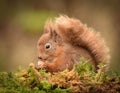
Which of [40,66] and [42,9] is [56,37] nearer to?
[40,66]

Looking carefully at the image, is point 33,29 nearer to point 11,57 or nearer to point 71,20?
point 11,57

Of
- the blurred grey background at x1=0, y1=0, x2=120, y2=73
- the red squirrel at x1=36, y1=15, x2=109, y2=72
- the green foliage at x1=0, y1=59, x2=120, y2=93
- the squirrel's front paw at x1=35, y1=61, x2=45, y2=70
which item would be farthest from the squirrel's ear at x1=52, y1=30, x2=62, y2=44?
the blurred grey background at x1=0, y1=0, x2=120, y2=73

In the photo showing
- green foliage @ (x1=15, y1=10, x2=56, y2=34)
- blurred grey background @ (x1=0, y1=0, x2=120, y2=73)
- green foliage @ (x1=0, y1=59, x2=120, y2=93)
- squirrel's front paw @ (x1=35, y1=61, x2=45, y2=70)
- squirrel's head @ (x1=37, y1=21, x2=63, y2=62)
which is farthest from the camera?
blurred grey background @ (x1=0, y1=0, x2=120, y2=73)

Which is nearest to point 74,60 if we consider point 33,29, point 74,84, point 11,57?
point 74,84

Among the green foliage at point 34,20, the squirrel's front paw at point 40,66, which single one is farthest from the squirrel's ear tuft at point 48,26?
the green foliage at point 34,20

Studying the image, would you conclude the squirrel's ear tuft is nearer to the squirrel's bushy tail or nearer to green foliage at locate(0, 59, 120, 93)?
the squirrel's bushy tail

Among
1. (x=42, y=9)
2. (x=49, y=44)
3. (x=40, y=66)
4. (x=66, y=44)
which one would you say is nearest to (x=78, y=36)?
(x=66, y=44)
